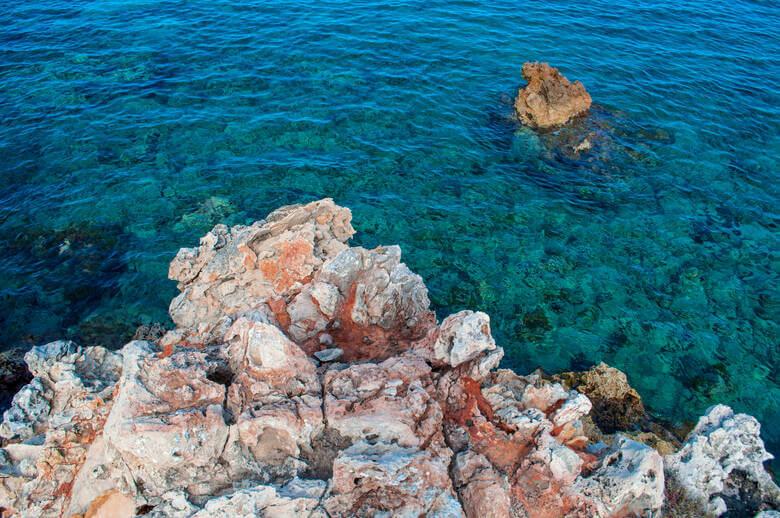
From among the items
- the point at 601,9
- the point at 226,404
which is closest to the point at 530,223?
the point at 226,404

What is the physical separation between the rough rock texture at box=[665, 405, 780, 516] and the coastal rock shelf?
0.09 ft

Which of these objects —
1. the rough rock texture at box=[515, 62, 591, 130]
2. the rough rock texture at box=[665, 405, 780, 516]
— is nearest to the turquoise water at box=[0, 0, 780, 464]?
the rough rock texture at box=[515, 62, 591, 130]

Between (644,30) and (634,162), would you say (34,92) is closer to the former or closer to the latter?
(634,162)

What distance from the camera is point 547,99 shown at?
25.2m

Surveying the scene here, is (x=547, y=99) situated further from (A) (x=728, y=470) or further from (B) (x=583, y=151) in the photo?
(A) (x=728, y=470)

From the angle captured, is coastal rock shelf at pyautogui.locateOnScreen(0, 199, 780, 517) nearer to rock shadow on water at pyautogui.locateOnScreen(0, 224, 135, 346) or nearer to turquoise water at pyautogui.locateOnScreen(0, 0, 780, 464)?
turquoise water at pyautogui.locateOnScreen(0, 0, 780, 464)

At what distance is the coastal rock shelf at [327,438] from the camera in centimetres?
777

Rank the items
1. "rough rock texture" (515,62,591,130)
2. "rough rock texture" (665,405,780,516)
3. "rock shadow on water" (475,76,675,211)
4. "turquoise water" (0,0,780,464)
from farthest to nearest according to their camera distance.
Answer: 1. "rough rock texture" (515,62,591,130)
2. "rock shadow on water" (475,76,675,211)
3. "turquoise water" (0,0,780,464)
4. "rough rock texture" (665,405,780,516)

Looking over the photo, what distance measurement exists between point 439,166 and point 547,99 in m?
7.02

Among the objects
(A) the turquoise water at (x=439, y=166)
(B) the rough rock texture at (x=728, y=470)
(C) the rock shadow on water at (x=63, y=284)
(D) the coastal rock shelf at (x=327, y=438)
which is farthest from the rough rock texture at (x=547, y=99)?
(C) the rock shadow on water at (x=63, y=284)

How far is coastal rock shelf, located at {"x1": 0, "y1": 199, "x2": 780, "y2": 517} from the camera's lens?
777 centimetres

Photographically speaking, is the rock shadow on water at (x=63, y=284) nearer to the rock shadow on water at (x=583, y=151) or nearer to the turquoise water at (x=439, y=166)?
the turquoise water at (x=439, y=166)

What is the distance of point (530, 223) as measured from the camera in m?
20.6

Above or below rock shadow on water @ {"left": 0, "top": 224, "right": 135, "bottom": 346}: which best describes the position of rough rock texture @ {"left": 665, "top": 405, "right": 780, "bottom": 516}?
above
